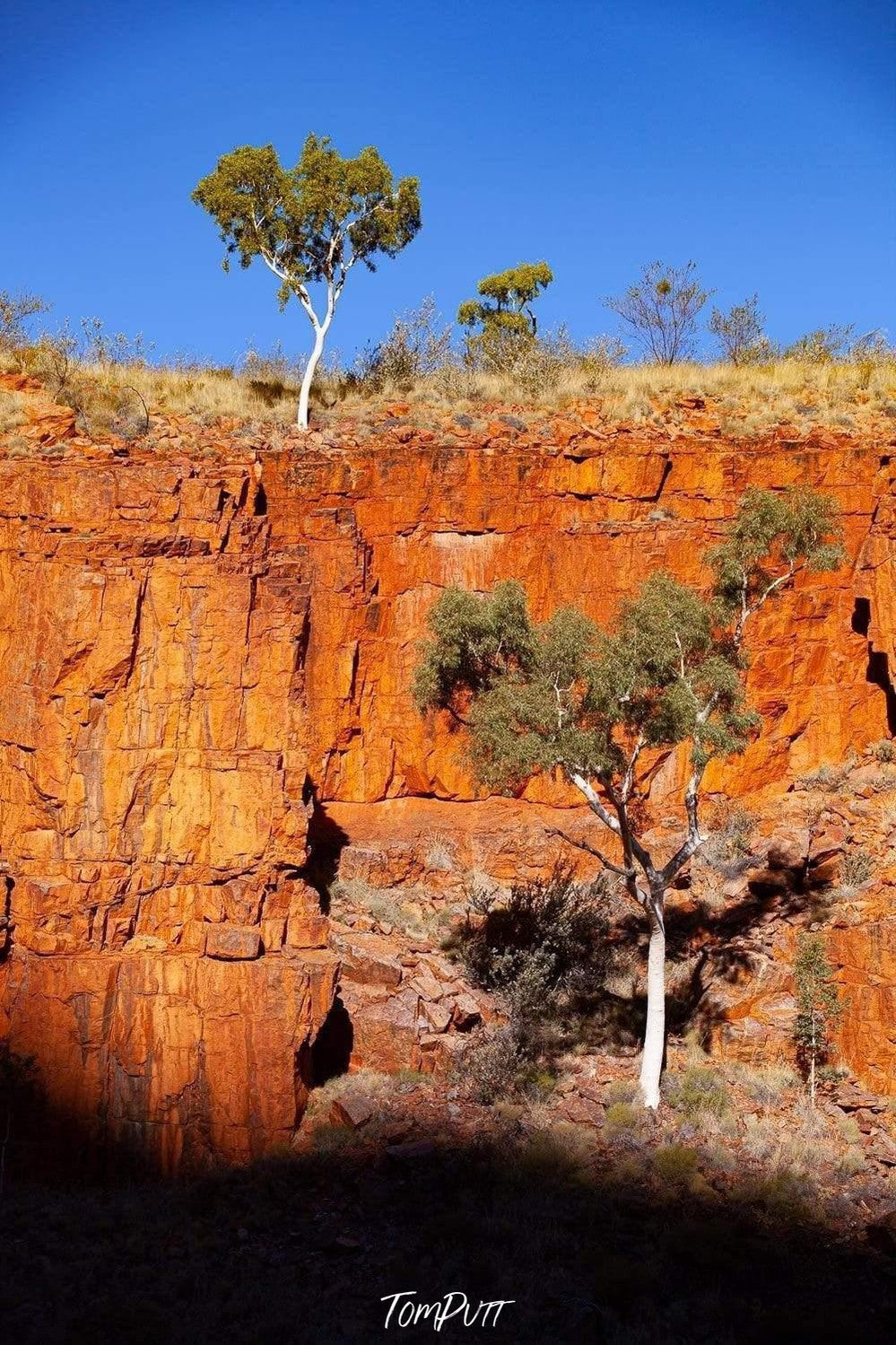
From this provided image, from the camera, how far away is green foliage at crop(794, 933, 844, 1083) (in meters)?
15.5

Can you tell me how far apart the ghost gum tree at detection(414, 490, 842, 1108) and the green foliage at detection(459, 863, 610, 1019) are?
1.74m

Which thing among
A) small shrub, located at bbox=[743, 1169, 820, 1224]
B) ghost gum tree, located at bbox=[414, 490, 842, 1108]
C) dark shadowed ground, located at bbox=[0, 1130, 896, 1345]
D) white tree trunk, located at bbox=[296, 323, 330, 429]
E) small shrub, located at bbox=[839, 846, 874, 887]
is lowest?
dark shadowed ground, located at bbox=[0, 1130, 896, 1345]

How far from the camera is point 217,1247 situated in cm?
1199

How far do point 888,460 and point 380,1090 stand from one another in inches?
573

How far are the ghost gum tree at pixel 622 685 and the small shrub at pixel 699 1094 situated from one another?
1.33 ft

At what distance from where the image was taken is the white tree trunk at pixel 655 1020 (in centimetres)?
1488

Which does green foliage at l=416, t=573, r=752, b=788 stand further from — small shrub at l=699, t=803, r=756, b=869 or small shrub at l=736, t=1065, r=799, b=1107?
small shrub at l=736, t=1065, r=799, b=1107

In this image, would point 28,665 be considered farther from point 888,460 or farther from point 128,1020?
point 888,460

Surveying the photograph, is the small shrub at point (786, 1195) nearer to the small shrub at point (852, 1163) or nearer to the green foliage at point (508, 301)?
the small shrub at point (852, 1163)

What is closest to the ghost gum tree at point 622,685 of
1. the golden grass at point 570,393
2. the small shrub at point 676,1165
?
the small shrub at point 676,1165

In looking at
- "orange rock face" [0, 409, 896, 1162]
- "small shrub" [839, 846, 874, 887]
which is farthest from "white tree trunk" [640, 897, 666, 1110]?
"small shrub" [839, 846, 874, 887]

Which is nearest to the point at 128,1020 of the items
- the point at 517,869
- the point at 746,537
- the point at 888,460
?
the point at 517,869

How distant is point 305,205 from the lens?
23062 mm

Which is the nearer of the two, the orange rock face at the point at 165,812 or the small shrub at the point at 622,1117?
the orange rock face at the point at 165,812
